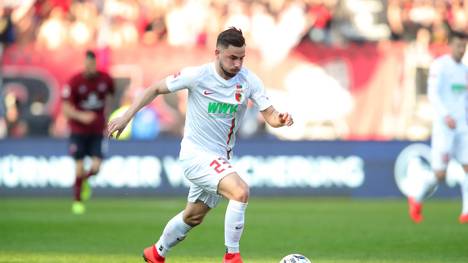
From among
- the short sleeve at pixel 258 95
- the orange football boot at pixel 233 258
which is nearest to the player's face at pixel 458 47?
the short sleeve at pixel 258 95

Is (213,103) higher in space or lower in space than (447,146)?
higher

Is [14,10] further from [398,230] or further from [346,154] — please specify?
[398,230]

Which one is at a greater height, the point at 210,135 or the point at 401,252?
the point at 210,135

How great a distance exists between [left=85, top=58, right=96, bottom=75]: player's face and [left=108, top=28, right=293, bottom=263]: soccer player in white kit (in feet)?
28.8

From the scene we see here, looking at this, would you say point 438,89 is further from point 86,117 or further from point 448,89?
point 86,117

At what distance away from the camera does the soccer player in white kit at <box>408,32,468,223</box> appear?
15.1 metres

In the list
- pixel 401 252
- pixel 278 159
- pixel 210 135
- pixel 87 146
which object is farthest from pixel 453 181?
→ pixel 210 135

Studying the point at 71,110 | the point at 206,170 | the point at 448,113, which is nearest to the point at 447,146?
the point at 448,113

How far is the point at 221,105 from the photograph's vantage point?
8828 mm

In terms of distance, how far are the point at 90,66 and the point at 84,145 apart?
5.61ft

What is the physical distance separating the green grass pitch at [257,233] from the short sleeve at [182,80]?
6.83ft

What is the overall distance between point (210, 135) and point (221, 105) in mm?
274

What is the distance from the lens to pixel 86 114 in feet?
59.1

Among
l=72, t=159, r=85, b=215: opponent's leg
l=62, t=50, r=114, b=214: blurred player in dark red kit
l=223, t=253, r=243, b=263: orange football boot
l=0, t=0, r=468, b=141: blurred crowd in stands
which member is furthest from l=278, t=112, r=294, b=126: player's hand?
l=0, t=0, r=468, b=141: blurred crowd in stands
